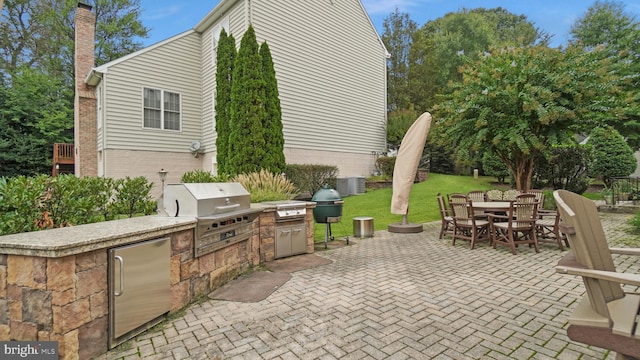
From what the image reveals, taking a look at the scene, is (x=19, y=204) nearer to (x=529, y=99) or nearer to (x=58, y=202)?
(x=58, y=202)

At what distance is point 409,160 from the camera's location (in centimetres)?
789

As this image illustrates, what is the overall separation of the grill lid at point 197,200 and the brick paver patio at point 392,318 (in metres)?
1.09

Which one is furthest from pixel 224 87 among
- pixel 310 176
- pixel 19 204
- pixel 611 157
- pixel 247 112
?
pixel 611 157

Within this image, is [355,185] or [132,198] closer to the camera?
[132,198]

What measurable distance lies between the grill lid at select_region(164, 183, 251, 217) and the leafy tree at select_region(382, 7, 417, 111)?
2337 cm

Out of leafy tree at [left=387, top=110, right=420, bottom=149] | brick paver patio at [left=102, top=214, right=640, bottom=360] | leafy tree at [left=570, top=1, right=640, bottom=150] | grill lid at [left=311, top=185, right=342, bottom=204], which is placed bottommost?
brick paver patio at [left=102, top=214, right=640, bottom=360]

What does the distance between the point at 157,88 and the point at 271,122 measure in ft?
19.7

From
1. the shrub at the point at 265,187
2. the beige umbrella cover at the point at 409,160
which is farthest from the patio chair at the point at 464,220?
the shrub at the point at 265,187

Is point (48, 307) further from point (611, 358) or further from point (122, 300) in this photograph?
point (611, 358)

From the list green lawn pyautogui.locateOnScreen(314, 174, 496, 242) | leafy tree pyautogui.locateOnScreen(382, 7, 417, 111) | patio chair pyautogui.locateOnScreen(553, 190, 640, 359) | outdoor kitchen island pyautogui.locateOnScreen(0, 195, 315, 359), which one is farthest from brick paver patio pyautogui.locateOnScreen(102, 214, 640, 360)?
leafy tree pyautogui.locateOnScreen(382, 7, 417, 111)

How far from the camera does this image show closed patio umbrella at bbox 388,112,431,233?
773cm

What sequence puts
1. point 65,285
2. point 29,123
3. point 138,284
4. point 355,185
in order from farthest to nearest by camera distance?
point 29,123 → point 355,185 → point 138,284 → point 65,285

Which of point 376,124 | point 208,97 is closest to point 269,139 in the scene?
point 208,97

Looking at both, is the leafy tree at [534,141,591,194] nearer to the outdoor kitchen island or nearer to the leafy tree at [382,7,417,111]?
the leafy tree at [382,7,417,111]
